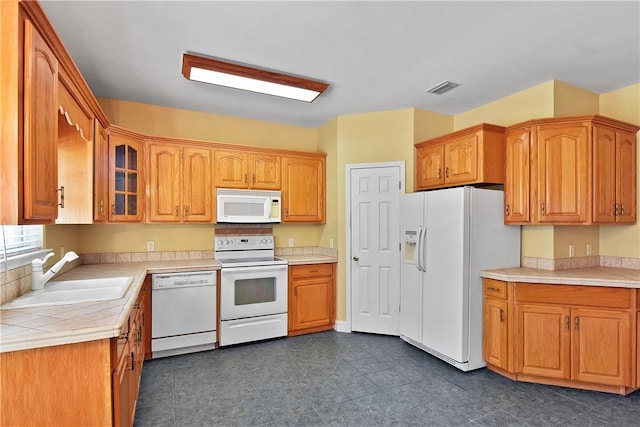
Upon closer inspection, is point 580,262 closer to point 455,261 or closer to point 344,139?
point 455,261

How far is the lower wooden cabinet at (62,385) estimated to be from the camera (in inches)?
55.7

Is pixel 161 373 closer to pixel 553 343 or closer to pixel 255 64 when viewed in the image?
pixel 255 64

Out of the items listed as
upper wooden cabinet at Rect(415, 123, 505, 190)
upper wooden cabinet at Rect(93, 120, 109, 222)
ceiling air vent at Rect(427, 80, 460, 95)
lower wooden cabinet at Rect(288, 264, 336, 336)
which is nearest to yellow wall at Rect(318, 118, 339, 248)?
lower wooden cabinet at Rect(288, 264, 336, 336)

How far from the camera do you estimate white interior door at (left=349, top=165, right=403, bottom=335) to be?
400 cm

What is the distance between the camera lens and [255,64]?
289 cm

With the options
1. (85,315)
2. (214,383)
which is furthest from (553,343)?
(85,315)

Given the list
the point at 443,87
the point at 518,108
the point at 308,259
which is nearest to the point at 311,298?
the point at 308,259

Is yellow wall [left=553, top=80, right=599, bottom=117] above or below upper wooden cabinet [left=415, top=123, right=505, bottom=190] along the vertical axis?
above

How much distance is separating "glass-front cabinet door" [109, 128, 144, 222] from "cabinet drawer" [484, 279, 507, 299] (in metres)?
3.54

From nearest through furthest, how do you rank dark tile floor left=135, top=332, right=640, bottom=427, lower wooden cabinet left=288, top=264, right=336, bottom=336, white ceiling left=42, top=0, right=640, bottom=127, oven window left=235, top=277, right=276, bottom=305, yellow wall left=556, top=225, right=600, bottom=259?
white ceiling left=42, top=0, right=640, bottom=127 < dark tile floor left=135, top=332, right=640, bottom=427 < yellow wall left=556, top=225, right=600, bottom=259 < oven window left=235, top=277, right=276, bottom=305 < lower wooden cabinet left=288, top=264, right=336, bottom=336

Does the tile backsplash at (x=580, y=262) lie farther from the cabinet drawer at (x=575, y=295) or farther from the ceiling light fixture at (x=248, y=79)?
the ceiling light fixture at (x=248, y=79)

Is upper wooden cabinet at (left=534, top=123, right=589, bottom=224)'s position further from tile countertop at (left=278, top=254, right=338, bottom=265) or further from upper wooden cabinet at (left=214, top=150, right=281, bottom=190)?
upper wooden cabinet at (left=214, top=150, right=281, bottom=190)

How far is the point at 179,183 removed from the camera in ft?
12.2

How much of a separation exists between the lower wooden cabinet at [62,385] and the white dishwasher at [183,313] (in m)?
1.81
